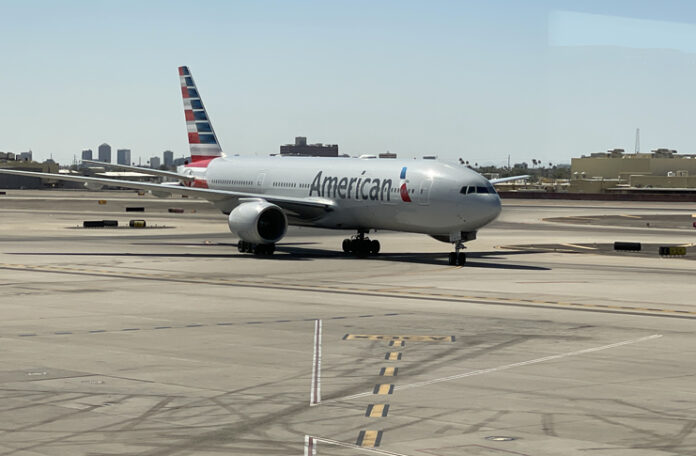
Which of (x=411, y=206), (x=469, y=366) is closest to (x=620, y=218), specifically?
(x=411, y=206)

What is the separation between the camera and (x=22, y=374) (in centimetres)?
1956

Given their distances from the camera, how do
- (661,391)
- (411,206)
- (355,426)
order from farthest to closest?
(411,206) → (661,391) → (355,426)

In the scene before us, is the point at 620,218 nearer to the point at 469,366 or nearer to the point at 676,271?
the point at 676,271

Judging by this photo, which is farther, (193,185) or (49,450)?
(193,185)

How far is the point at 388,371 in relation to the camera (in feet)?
66.9

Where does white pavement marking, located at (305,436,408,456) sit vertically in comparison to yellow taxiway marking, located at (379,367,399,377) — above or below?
above

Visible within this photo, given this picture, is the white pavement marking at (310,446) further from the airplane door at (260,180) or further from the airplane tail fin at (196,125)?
the airplane tail fin at (196,125)

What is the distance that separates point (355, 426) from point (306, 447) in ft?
4.95

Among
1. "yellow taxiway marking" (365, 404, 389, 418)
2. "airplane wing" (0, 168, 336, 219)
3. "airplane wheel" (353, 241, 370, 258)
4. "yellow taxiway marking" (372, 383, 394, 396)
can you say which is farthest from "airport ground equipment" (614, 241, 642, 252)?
"yellow taxiway marking" (365, 404, 389, 418)

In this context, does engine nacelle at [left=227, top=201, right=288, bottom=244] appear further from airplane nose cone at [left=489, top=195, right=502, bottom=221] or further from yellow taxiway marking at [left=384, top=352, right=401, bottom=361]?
yellow taxiway marking at [left=384, top=352, right=401, bottom=361]

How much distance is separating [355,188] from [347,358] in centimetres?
3165

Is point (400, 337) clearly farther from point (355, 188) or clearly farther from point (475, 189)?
point (355, 188)

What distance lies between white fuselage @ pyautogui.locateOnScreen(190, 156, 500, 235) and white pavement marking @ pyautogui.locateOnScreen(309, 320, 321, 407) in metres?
22.3

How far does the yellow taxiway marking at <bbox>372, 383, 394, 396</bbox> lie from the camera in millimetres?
18234
